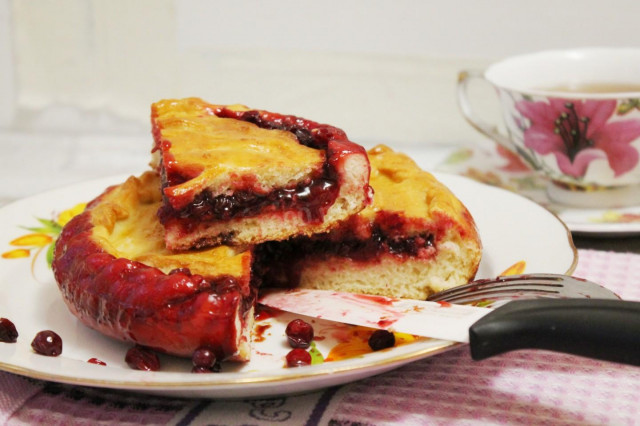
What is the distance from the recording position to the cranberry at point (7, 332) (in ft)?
7.22

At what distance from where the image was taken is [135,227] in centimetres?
264

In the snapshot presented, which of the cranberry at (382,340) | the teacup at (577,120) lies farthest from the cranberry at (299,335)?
the teacup at (577,120)

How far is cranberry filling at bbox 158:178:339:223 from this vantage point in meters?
2.47

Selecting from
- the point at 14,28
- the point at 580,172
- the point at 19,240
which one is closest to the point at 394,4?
the point at 580,172

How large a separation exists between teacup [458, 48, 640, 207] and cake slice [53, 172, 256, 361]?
5.78 ft

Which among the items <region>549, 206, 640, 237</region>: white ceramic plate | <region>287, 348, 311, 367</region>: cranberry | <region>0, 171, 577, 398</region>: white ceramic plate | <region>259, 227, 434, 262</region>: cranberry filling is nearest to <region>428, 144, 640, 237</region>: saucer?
<region>549, 206, 640, 237</region>: white ceramic plate

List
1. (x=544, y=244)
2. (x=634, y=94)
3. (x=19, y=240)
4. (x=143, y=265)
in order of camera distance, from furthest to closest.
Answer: (x=634, y=94)
(x=19, y=240)
(x=544, y=244)
(x=143, y=265)

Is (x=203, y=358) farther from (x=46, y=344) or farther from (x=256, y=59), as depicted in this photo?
(x=256, y=59)

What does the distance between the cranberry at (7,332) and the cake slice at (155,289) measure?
7.1 inches

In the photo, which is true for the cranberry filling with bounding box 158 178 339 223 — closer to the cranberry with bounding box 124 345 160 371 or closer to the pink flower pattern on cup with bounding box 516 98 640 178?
the cranberry with bounding box 124 345 160 371

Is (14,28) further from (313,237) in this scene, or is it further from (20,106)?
(313,237)

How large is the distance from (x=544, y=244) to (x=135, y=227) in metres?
1.41

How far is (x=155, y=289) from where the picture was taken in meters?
2.09

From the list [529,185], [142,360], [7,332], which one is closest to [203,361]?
[142,360]
